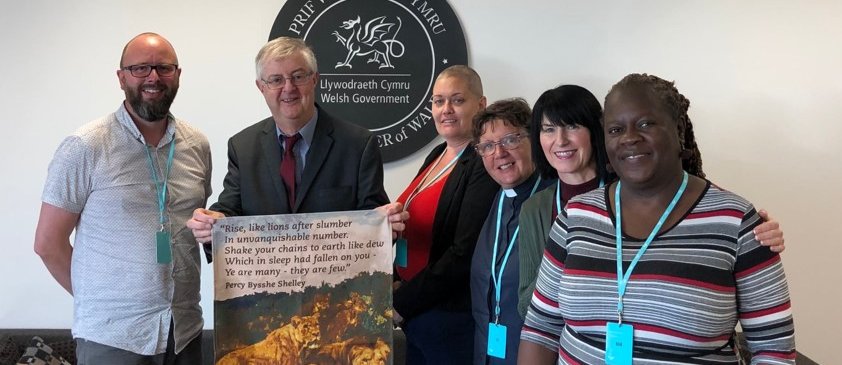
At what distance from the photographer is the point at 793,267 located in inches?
131

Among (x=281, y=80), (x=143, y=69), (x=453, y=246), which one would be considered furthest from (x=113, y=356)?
(x=453, y=246)

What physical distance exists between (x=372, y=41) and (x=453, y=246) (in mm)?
1411

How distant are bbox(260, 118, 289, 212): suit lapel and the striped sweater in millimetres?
1035

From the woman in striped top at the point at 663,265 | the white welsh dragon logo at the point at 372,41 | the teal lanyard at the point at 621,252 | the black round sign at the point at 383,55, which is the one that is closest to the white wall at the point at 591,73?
the black round sign at the point at 383,55

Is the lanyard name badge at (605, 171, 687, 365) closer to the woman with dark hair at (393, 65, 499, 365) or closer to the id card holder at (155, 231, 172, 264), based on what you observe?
the woman with dark hair at (393, 65, 499, 365)

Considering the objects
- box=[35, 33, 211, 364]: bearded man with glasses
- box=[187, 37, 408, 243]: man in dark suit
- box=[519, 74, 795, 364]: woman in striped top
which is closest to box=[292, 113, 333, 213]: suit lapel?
box=[187, 37, 408, 243]: man in dark suit

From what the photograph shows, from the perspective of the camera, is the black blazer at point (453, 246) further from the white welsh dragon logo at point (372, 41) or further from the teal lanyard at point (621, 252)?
the white welsh dragon logo at point (372, 41)

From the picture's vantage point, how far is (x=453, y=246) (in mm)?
2324

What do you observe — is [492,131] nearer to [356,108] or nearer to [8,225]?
[356,108]

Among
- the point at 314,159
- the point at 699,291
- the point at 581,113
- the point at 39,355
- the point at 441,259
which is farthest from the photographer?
the point at 39,355

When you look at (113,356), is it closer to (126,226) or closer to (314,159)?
(126,226)

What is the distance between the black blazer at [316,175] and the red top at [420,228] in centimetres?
29

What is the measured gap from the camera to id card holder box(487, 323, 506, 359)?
2.00 meters

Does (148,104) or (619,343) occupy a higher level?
(148,104)
